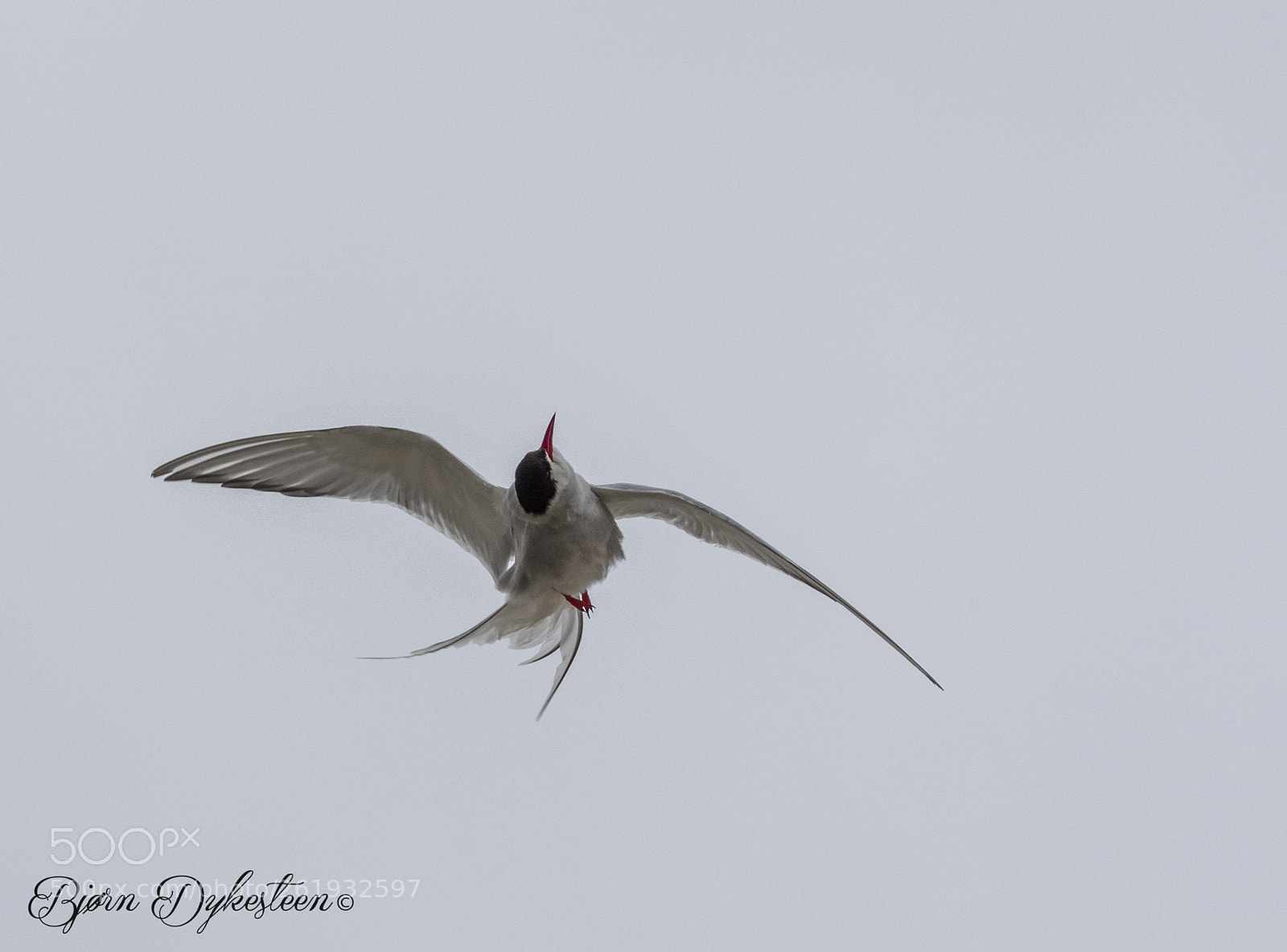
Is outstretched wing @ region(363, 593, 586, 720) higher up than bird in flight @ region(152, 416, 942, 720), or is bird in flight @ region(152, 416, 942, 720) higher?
bird in flight @ region(152, 416, 942, 720)

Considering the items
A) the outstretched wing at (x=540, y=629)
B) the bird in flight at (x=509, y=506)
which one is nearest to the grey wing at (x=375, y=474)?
the bird in flight at (x=509, y=506)

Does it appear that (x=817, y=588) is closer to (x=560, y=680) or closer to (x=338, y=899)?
(x=560, y=680)

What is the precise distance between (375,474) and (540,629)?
20.1 inches

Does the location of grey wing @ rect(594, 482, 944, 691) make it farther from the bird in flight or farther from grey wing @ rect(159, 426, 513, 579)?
grey wing @ rect(159, 426, 513, 579)

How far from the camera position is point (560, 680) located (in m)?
2.05

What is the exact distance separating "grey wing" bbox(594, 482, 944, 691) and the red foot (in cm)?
20

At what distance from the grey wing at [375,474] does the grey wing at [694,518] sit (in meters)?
0.26

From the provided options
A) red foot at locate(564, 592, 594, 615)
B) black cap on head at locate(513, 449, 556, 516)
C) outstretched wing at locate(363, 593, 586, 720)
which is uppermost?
black cap on head at locate(513, 449, 556, 516)

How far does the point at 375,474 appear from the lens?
2238 mm

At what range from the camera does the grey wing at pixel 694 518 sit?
201 centimetres

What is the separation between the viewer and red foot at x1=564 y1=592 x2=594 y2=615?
2.13 metres

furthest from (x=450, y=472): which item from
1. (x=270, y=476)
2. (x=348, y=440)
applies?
(x=270, y=476)

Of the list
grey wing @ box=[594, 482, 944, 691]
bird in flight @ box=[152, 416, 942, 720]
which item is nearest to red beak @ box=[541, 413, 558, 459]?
bird in flight @ box=[152, 416, 942, 720]

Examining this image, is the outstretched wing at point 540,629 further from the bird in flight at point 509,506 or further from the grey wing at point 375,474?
the grey wing at point 375,474
